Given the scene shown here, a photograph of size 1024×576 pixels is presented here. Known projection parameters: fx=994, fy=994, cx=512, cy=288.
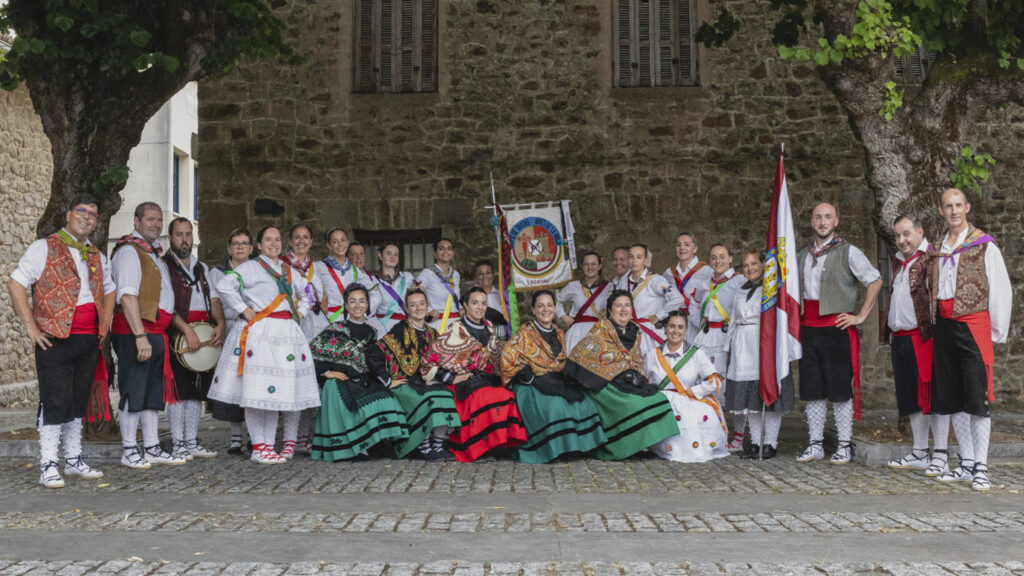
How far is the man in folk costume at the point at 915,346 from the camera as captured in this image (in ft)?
20.9

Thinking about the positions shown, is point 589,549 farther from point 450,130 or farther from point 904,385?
point 450,130

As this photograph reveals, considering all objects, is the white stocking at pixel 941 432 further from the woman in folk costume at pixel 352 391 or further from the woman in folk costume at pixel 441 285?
the woman in folk costume at pixel 441 285

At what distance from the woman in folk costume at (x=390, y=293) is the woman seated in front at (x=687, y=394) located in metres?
2.18

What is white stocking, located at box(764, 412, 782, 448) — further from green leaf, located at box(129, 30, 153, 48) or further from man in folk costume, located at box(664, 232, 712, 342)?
green leaf, located at box(129, 30, 153, 48)

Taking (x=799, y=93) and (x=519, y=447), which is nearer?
(x=519, y=447)

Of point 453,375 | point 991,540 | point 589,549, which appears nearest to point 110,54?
point 453,375

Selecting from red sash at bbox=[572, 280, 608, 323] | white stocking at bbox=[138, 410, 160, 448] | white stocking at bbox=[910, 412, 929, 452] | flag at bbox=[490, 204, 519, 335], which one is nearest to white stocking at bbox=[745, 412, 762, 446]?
white stocking at bbox=[910, 412, 929, 452]

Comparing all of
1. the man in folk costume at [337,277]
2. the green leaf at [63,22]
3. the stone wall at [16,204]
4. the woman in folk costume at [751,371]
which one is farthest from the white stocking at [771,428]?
the stone wall at [16,204]

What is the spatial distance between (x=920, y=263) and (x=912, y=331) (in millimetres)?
470

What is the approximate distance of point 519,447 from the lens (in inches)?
283

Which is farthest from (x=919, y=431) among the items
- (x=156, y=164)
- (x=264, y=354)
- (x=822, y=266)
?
(x=156, y=164)

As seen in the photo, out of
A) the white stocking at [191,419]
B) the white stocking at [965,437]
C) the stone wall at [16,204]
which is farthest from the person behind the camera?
the stone wall at [16,204]

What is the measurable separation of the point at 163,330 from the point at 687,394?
379 cm

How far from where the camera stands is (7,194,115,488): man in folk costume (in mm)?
5973
